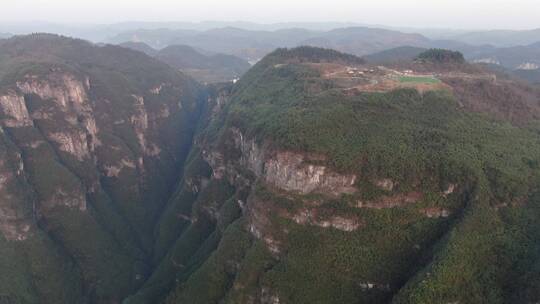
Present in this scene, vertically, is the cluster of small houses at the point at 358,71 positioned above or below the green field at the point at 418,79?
above

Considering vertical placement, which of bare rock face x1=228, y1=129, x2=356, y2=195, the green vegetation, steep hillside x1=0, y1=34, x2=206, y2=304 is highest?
the green vegetation

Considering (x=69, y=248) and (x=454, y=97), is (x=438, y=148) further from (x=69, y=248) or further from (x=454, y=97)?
(x=69, y=248)

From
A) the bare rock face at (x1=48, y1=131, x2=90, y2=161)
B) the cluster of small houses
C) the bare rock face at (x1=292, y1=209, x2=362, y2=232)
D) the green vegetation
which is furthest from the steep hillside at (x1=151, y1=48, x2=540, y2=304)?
the bare rock face at (x1=48, y1=131, x2=90, y2=161)

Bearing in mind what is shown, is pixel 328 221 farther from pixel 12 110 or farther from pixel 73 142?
pixel 12 110

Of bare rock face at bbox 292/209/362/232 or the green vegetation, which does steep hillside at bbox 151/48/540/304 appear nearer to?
bare rock face at bbox 292/209/362/232

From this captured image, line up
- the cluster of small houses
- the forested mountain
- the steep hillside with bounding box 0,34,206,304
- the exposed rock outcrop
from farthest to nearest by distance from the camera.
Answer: the exposed rock outcrop
the cluster of small houses
the steep hillside with bounding box 0,34,206,304
the forested mountain

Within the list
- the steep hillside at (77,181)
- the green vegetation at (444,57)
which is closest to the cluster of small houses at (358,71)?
the green vegetation at (444,57)

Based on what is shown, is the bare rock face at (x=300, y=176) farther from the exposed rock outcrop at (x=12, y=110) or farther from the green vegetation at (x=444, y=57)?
the exposed rock outcrop at (x=12, y=110)
